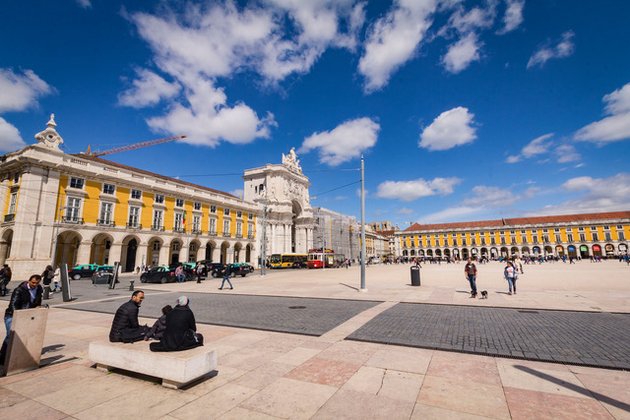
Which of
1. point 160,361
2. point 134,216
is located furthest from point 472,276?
point 134,216

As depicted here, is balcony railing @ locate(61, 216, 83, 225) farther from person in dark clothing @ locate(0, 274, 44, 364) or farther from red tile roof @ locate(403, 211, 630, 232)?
red tile roof @ locate(403, 211, 630, 232)

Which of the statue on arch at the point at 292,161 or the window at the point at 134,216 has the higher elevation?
the statue on arch at the point at 292,161

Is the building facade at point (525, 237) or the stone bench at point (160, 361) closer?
the stone bench at point (160, 361)

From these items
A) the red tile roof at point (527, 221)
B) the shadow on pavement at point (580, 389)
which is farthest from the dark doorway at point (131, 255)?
the red tile roof at point (527, 221)

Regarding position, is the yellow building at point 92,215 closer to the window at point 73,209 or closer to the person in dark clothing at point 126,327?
the window at point 73,209

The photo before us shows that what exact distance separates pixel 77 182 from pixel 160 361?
36.3 metres

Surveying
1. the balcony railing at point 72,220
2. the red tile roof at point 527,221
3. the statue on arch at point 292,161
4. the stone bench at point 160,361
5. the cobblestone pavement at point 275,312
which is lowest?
the cobblestone pavement at point 275,312

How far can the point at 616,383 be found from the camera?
14.4ft

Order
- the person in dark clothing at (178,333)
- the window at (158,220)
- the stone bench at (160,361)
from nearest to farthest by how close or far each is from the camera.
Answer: the stone bench at (160,361)
the person in dark clothing at (178,333)
the window at (158,220)

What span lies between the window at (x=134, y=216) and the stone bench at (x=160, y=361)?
36256mm

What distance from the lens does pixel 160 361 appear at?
4414 mm

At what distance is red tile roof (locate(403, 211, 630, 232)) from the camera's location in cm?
8962

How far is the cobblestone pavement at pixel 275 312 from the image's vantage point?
333 inches

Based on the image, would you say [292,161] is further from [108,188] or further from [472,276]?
[472,276]
